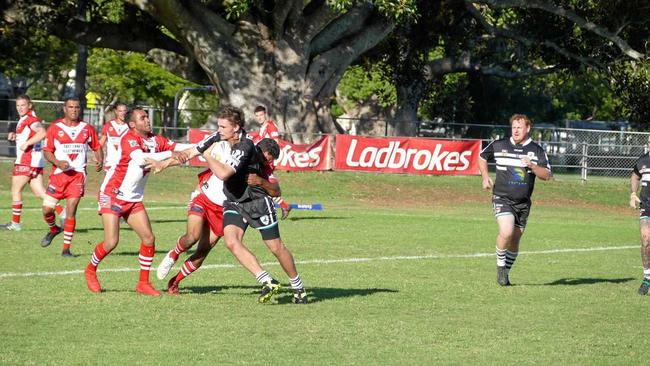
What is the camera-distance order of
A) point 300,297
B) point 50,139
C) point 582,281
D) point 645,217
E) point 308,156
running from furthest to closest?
1. point 308,156
2. point 50,139
3. point 582,281
4. point 645,217
5. point 300,297

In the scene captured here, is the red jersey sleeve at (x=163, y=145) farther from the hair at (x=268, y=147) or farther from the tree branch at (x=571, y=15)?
the tree branch at (x=571, y=15)

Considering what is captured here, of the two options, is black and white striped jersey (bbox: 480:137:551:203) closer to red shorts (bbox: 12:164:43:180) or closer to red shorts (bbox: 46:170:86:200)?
red shorts (bbox: 46:170:86:200)

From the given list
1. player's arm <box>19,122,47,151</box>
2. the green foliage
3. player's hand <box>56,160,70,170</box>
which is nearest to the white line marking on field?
player's hand <box>56,160,70,170</box>

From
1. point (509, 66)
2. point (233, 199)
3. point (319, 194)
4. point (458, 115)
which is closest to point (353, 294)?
point (233, 199)

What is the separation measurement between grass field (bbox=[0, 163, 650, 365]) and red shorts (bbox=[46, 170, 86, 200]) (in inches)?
32.8

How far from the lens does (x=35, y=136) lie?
1853 centimetres

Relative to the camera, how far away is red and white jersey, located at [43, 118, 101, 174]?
16547 mm

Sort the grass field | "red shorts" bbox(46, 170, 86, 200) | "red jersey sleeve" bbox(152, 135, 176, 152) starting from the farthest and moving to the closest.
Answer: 1. "red shorts" bbox(46, 170, 86, 200)
2. "red jersey sleeve" bbox(152, 135, 176, 152)
3. the grass field

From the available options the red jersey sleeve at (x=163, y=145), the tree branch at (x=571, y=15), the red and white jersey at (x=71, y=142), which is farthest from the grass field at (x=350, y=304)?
the tree branch at (x=571, y=15)

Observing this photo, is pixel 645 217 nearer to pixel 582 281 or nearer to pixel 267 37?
pixel 582 281

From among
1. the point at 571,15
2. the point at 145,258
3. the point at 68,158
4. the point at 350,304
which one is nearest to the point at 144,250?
the point at 145,258

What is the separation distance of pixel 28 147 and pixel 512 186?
885 centimetres

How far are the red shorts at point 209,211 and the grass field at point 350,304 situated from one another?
76cm

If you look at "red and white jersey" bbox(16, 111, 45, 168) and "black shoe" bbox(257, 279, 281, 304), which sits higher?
"red and white jersey" bbox(16, 111, 45, 168)
